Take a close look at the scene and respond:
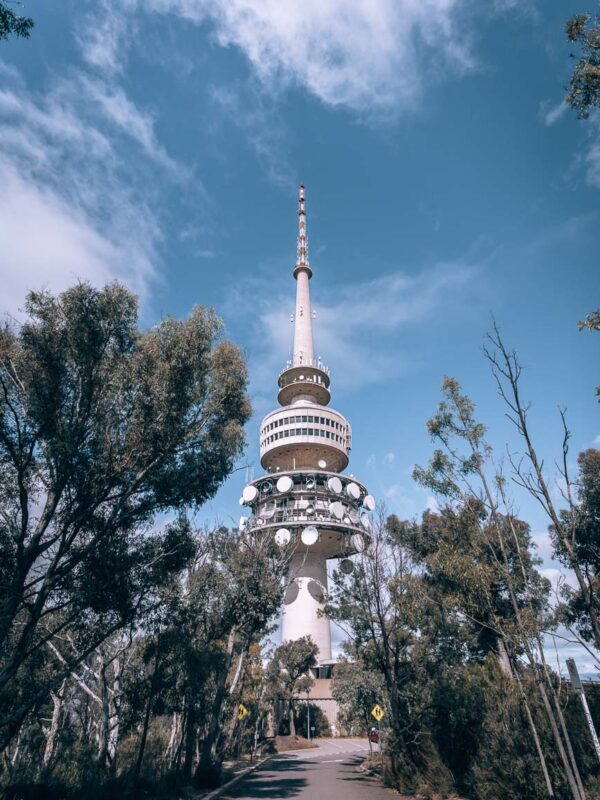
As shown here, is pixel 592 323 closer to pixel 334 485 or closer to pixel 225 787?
pixel 225 787

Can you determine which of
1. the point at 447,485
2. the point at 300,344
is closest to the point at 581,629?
the point at 447,485

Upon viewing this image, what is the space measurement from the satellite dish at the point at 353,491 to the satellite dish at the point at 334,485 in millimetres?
994

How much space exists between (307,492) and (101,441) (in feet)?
149

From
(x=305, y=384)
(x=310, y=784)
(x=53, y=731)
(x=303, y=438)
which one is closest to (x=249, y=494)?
(x=303, y=438)

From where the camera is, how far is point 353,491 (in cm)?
5822

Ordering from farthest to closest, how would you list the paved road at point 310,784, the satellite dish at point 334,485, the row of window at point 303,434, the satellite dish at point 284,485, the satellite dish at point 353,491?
the row of window at point 303,434, the satellite dish at point 353,491, the satellite dish at point 334,485, the satellite dish at point 284,485, the paved road at point 310,784

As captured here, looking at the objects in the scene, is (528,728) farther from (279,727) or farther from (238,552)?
(279,727)

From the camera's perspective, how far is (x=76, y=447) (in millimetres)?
12992

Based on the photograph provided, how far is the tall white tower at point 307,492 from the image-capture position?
56.4m

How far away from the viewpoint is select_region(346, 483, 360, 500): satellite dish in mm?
57541

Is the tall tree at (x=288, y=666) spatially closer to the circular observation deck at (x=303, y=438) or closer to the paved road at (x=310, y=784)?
the circular observation deck at (x=303, y=438)

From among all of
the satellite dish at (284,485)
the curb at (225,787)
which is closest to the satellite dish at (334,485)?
the satellite dish at (284,485)

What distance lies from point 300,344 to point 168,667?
55.6 m

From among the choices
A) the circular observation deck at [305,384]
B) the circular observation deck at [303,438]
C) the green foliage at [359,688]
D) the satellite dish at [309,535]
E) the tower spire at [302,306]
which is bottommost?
the green foliage at [359,688]
